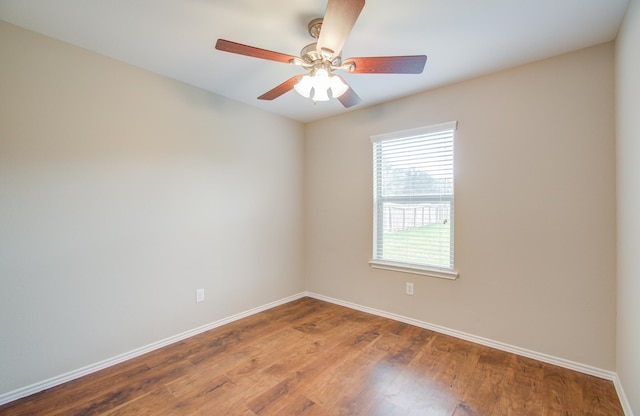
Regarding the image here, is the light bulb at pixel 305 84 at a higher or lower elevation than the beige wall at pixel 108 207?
higher

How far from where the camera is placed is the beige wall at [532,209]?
2.05 m

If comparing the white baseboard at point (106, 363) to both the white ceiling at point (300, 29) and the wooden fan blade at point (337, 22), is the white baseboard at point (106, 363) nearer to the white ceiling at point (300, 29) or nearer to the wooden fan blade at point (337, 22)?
the white ceiling at point (300, 29)

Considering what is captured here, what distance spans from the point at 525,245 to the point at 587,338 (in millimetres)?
745

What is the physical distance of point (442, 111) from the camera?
2.76 metres

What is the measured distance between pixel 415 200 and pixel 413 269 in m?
0.71

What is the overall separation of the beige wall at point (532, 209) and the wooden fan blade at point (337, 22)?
1294 mm

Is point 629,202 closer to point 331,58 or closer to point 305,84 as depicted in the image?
point 331,58

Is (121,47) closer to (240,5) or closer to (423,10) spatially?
(240,5)

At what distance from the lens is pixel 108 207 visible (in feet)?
7.29

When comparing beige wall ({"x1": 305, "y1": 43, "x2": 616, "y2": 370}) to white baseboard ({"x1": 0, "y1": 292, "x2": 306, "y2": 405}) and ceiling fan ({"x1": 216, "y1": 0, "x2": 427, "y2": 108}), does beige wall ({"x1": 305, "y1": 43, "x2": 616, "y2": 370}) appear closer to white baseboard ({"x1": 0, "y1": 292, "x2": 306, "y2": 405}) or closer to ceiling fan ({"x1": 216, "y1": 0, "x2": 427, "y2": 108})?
ceiling fan ({"x1": 216, "y1": 0, "x2": 427, "y2": 108})

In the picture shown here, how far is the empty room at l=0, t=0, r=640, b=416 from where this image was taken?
176 centimetres

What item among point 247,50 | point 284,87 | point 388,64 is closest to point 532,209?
point 388,64

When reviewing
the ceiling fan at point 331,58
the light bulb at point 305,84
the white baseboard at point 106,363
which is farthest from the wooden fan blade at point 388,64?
the white baseboard at point 106,363

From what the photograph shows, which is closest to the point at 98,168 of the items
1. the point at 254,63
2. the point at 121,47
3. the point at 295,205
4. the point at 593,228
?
the point at 121,47
